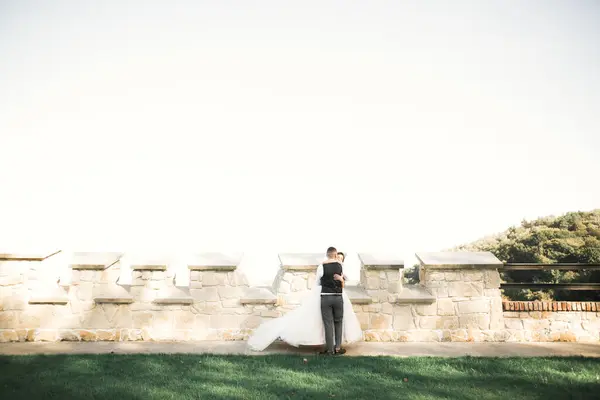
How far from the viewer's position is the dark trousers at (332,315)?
22.9 ft

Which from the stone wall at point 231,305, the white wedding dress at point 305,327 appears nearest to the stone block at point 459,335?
the stone wall at point 231,305

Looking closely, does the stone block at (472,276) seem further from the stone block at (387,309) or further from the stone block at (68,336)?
the stone block at (68,336)

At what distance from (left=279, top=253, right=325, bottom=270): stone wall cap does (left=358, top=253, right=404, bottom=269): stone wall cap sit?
2.55 feet

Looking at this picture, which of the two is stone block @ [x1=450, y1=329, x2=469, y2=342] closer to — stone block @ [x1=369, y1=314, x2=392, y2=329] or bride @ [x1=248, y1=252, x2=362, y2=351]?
stone block @ [x1=369, y1=314, x2=392, y2=329]

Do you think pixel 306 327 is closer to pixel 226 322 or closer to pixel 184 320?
pixel 226 322

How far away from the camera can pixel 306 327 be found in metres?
7.08

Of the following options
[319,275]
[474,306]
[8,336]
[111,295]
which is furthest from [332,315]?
[8,336]

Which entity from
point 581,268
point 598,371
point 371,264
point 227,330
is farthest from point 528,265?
point 227,330

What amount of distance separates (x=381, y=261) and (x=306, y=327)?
1.86 meters

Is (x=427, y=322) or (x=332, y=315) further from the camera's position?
(x=427, y=322)

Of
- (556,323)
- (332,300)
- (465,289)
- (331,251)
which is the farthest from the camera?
(465,289)

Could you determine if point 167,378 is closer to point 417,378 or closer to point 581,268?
point 417,378

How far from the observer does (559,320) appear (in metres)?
7.62

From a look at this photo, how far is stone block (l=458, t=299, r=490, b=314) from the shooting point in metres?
7.77
